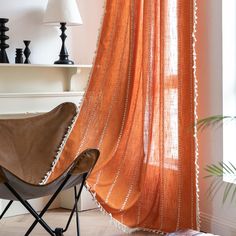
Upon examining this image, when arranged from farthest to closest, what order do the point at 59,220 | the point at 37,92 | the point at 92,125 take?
the point at 37,92 < the point at 59,220 < the point at 92,125

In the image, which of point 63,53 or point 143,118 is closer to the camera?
point 143,118

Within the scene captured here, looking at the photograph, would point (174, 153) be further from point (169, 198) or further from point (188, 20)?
point (188, 20)

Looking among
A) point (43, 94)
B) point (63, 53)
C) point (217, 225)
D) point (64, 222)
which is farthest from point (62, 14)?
point (217, 225)

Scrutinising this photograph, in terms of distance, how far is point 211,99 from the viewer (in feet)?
10.3

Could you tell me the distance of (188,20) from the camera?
3004mm

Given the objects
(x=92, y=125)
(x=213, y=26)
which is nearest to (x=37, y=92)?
(x=92, y=125)

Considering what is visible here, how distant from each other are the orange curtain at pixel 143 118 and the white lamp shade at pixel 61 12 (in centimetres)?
48

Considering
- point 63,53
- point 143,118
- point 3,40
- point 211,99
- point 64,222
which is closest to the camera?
point 211,99

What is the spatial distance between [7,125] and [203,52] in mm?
1294

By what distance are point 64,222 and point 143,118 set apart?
37.8 inches

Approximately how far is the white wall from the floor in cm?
43

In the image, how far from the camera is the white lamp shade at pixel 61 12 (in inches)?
151

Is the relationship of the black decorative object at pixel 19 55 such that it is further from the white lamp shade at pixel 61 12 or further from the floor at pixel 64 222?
the floor at pixel 64 222

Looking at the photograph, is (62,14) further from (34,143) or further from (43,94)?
(34,143)
